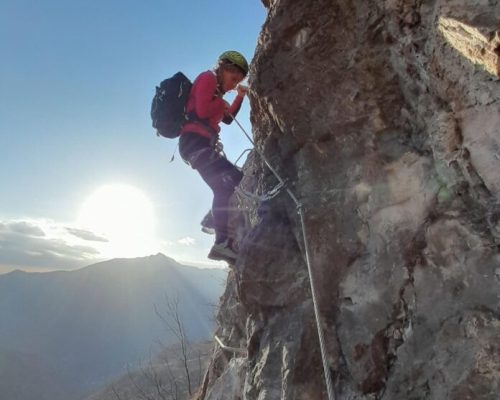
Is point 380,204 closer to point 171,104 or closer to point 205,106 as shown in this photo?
point 205,106

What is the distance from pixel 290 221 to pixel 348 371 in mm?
1555

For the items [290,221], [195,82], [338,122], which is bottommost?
[290,221]

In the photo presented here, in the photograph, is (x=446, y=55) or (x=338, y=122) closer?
(x=446, y=55)

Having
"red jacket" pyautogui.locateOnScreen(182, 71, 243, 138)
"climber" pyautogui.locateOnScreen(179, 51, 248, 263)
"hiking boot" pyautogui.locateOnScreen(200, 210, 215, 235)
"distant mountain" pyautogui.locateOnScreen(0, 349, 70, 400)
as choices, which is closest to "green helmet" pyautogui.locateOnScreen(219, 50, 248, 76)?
"climber" pyautogui.locateOnScreen(179, 51, 248, 263)

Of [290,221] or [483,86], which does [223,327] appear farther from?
[483,86]

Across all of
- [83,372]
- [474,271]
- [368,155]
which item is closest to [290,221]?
[368,155]

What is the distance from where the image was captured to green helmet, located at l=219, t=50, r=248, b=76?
5.14m

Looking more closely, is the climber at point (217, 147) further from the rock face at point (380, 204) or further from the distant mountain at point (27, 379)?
the distant mountain at point (27, 379)

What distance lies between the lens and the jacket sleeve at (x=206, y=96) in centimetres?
493

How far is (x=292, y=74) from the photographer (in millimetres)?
4160

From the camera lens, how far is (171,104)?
512cm

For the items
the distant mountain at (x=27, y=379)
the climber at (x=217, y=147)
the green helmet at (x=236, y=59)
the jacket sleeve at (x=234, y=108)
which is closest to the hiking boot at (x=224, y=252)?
the climber at (x=217, y=147)

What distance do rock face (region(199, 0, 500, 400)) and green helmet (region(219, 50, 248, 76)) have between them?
532 mm

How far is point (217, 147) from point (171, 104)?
0.77 m
